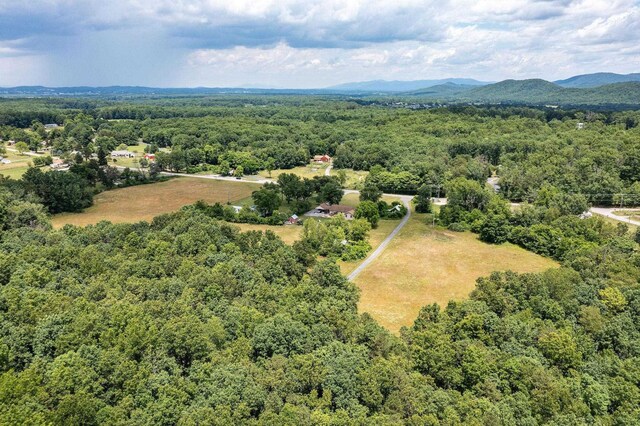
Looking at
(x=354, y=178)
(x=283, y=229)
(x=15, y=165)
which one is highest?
(x=15, y=165)

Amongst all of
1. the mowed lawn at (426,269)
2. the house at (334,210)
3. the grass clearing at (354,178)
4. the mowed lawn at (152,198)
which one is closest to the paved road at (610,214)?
the mowed lawn at (426,269)

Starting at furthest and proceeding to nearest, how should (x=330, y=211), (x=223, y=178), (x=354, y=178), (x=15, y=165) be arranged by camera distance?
(x=15, y=165)
(x=223, y=178)
(x=354, y=178)
(x=330, y=211)

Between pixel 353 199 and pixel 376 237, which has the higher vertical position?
pixel 353 199

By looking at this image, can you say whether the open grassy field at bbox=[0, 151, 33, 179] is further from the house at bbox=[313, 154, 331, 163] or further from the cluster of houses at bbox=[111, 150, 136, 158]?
the house at bbox=[313, 154, 331, 163]

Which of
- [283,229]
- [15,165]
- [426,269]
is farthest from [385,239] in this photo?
[15,165]

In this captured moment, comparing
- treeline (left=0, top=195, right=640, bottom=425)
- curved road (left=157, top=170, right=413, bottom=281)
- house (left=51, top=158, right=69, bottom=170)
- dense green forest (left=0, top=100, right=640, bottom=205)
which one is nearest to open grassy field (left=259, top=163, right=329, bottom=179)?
dense green forest (left=0, top=100, right=640, bottom=205)

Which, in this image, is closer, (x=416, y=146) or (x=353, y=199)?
(x=353, y=199)

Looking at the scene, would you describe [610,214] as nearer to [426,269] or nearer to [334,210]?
[426,269]

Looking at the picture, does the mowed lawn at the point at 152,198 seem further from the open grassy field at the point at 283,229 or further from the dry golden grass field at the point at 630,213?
the dry golden grass field at the point at 630,213
